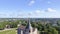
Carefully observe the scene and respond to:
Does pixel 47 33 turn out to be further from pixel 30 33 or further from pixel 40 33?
pixel 30 33

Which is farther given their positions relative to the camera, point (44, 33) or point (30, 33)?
point (44, 33)

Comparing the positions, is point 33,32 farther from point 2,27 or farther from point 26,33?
point 2,27

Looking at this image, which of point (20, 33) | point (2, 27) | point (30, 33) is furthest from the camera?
point (2, 27)

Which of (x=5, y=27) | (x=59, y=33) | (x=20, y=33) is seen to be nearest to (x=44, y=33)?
(x=59, y=33)

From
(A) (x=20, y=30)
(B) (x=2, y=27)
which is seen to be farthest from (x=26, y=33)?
(B) (x=2, y=27)

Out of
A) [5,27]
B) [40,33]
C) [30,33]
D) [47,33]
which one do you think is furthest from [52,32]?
[5,27]

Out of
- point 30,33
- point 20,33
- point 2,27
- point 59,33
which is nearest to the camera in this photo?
point 30,33

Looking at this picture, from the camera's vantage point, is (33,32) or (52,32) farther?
(52,32)

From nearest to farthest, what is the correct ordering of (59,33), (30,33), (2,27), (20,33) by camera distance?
1. (30,33)
2. (20,33)
3. (59,33)
4. (2,27)
